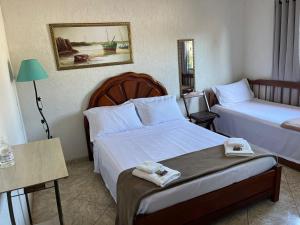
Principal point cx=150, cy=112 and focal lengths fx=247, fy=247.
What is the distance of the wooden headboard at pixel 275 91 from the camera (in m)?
3.59

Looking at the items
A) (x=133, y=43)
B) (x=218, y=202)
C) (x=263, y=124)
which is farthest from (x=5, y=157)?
(x=263, y=124)

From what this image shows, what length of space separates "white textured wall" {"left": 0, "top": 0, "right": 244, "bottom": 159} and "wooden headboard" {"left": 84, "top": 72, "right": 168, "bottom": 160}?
9 cm

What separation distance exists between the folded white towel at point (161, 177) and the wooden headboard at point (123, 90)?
1.50 metres

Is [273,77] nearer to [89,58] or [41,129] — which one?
[89,58]

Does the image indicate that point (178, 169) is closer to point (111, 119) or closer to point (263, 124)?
point (111, 119)

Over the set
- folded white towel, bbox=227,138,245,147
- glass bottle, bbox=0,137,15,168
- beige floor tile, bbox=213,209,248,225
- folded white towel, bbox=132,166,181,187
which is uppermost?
glass bottle, bbox=0,137,15,168

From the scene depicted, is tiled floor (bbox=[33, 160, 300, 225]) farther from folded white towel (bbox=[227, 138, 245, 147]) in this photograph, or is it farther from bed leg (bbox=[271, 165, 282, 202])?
folded white towel (bbox=[227, 138, 245, 147])

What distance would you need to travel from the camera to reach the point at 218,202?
6.55 feet

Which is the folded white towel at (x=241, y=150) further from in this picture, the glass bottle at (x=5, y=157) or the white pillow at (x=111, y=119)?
the glass bottle at (x=5, y=157)

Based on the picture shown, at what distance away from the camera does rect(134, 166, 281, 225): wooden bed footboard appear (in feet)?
5.87

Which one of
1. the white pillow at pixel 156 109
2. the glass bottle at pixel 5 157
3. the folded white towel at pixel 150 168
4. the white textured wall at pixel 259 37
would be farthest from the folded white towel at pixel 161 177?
the white textured wall at pixel 259 37

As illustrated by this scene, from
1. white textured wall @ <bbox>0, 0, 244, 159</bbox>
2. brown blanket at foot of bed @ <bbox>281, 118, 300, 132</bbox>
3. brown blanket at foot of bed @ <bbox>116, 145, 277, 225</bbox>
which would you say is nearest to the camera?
brown blanket at foot of bed @ <bbox>116, 145, 277, 225</bbox>

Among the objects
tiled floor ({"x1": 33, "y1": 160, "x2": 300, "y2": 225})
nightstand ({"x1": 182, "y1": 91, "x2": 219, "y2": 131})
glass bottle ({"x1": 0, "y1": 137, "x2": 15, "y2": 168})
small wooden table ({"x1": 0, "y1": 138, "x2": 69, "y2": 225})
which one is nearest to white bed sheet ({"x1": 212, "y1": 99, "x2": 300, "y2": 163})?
nightstand ({"x1": 182, "y1": 91, "x2": 219, "y2": 131})

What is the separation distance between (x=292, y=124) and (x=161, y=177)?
1863mm
